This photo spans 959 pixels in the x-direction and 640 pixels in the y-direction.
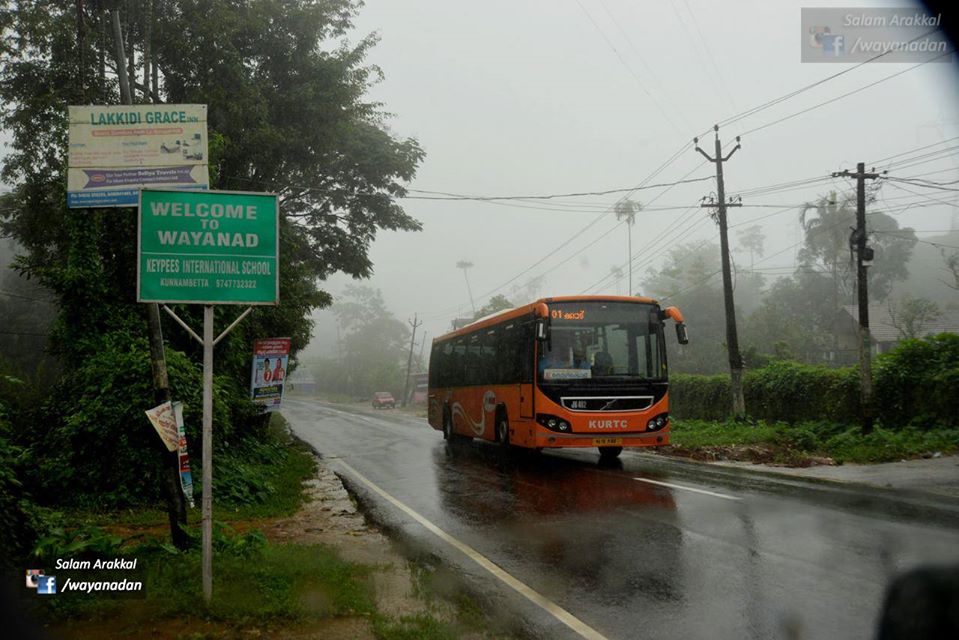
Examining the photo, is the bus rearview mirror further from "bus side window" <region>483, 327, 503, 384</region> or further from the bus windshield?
"bus side window" <region>483, 327, 503, 384</region>

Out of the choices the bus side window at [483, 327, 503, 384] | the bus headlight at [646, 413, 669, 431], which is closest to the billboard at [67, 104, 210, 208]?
the bus headlight at [646, 413, 669, 431]

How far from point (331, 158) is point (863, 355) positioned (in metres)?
17.0

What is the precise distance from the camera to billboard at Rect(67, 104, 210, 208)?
7.14m

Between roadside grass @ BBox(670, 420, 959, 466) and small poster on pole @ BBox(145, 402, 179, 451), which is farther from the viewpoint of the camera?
roadside grass @ BBox(670, 420, 959, 466)

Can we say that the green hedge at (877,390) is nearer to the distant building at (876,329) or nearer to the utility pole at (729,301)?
the utility pole at (729,301)

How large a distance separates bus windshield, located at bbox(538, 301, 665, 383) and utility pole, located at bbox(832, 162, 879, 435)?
23.7ft

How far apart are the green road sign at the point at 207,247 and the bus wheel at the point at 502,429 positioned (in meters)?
10.7

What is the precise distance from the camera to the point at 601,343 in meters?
14.2

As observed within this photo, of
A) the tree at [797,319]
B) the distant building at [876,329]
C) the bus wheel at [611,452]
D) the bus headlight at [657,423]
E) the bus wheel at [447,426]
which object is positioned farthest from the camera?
the tree at [797,319]

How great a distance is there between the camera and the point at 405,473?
15.1 metres

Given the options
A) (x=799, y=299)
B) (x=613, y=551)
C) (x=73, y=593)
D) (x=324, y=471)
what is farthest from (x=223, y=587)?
(x=799, y=299)

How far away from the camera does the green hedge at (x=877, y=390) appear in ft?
57.2

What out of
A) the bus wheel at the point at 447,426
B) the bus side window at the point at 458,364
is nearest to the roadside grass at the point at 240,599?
the bus side window at the point at 458,364

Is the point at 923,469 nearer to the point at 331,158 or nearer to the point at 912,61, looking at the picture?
the point at 912,61
